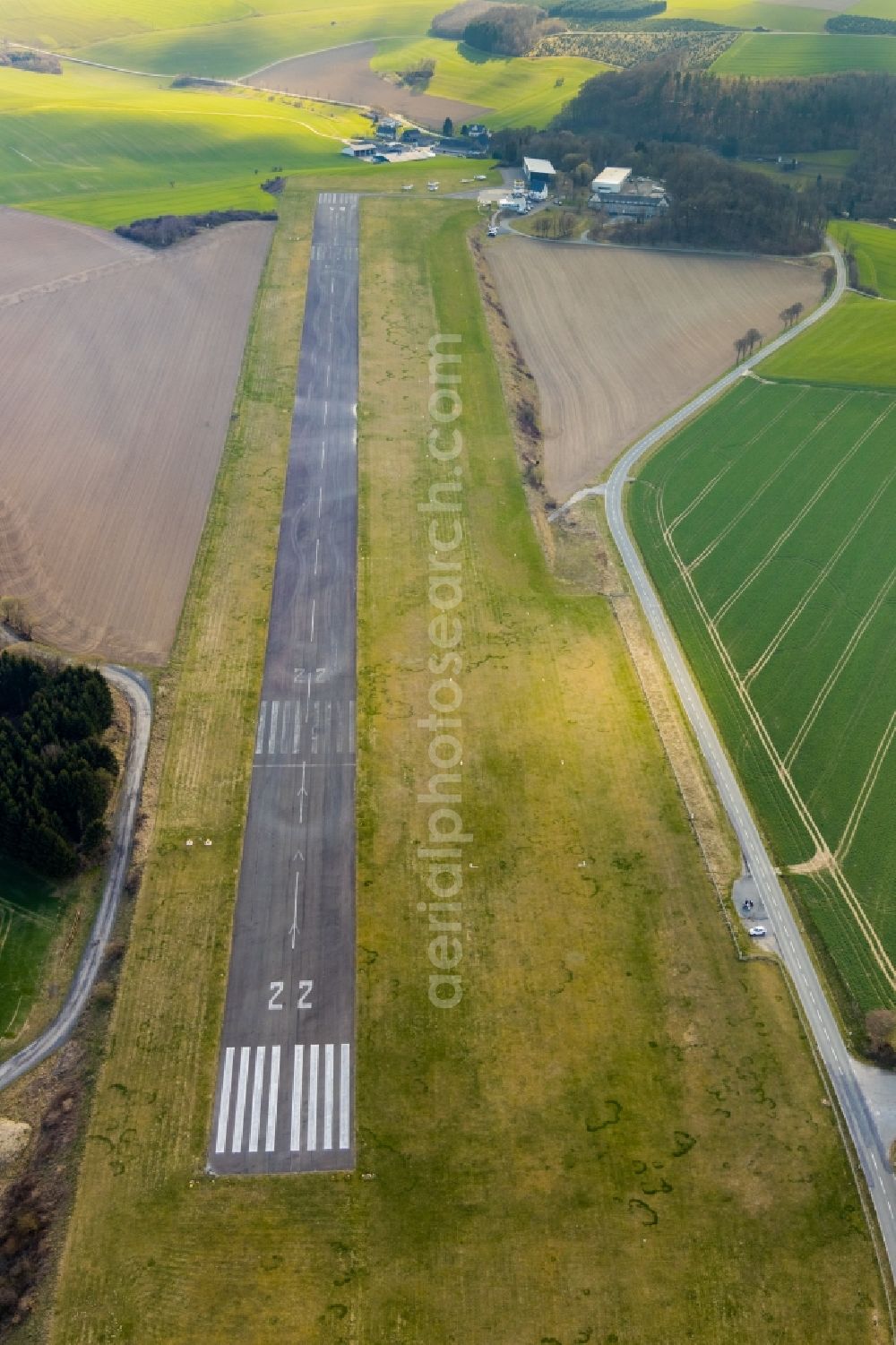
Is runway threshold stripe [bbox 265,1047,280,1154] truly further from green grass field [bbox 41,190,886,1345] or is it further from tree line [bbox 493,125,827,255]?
tree line [bbox 493,125,827,255]

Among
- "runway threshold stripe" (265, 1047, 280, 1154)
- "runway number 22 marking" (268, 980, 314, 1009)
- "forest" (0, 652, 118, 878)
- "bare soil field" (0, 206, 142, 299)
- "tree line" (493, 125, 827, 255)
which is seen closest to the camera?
"runway threshold stripe" (265, 1047, 280, 1154)

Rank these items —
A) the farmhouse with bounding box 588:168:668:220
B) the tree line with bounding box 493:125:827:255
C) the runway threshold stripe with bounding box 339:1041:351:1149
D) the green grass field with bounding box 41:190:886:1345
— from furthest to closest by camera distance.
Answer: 1. the farmhouse with bounding box 588:168:668:220
2. the tree line with bounding box 493:125:827:255
3. the runway threshold stripe with bounding box 339:1041:351:1149
4. the green grass field with bounding box 41:190:886:1345

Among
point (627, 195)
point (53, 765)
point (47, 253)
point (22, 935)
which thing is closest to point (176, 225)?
point (47, 253)

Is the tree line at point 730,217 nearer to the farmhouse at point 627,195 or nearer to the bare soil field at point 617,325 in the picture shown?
the farmhouse at point 627,195

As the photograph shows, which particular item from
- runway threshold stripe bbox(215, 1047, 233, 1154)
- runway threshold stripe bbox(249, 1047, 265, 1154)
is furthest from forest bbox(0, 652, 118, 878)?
runway threshold stripe bbox(249, 1047, 265, 1154)

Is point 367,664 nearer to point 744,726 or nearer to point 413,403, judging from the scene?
point 744,726
